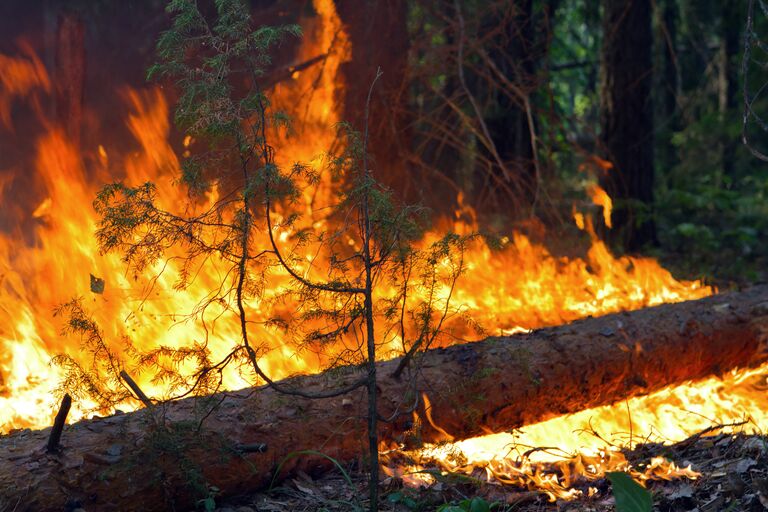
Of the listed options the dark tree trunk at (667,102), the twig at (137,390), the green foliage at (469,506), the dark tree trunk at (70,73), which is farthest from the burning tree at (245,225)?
the dark tree trunk at (667,102)

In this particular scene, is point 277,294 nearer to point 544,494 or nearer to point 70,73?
point 544,494

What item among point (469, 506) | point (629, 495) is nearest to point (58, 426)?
point (469, 506)

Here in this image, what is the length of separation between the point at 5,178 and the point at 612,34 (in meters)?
6.65

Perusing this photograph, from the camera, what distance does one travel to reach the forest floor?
294 centimetres

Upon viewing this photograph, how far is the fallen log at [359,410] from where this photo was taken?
305 cm

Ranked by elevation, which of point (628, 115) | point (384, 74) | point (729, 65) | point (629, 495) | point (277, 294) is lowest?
point (629, 495)

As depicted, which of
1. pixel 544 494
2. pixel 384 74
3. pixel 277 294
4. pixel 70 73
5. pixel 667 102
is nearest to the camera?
pixel 277 294

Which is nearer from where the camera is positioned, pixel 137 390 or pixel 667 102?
pixel 137 390

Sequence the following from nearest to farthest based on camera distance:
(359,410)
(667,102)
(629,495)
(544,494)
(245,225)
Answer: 1. (629,495)
2. (245,225)
3. (544,494)
4. (359,410)
5. (667,102)

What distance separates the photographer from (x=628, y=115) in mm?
8984

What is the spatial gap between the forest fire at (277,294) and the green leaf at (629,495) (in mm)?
677

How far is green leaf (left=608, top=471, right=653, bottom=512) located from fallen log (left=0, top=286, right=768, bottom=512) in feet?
3.05

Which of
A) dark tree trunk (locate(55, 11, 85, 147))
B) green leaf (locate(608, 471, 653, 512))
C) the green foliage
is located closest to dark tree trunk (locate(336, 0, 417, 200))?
dark tree trunk (locate(55, 11, 85, 147))

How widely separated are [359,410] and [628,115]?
659 cm
